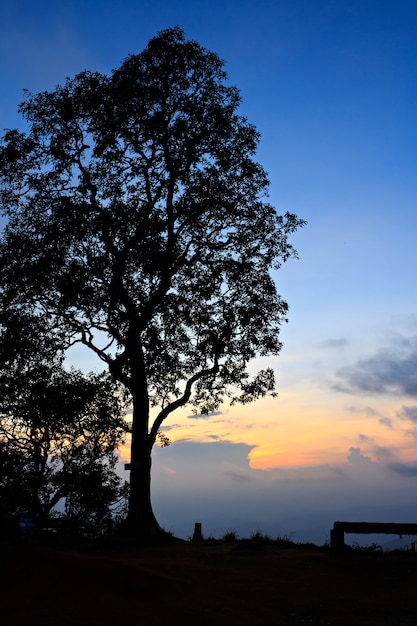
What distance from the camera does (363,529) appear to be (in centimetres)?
1895

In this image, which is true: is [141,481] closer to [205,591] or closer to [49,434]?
[49,434]

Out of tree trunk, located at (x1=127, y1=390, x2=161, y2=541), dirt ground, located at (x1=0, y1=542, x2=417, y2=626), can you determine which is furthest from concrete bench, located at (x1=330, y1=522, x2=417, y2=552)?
tree trunk, located at (x1=127, y1=390, x2=161, y2=541)

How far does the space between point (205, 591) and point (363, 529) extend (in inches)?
271

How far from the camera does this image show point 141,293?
1054 inches

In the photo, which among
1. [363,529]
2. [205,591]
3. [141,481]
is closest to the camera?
[205,591]

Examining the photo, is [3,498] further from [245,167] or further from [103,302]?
[245,167]

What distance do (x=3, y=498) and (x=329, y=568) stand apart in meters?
13.1

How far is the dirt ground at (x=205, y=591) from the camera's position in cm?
1182

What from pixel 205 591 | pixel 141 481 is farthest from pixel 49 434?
pixel 205 591

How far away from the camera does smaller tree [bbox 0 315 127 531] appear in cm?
2419

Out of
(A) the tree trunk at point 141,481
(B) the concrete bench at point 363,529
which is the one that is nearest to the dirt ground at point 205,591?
(B) the concrete bench at point 363,529

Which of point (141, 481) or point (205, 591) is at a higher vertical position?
point (141, 481)

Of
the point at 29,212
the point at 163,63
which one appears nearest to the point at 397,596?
the point at 29,212

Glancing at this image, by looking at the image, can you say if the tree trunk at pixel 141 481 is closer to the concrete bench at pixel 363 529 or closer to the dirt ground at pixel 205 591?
the dirt ground at pixel 205 591
